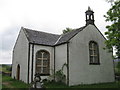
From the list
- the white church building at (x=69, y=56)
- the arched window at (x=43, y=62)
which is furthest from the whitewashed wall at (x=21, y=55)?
the arched window at (x=43, y=62)

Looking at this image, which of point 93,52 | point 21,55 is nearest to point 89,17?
point 93,52

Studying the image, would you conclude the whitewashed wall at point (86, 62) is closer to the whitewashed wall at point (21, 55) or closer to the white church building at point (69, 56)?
the white church building at point (69, 56)

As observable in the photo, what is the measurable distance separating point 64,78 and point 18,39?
9867 millimetres

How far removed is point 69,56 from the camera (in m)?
16.1

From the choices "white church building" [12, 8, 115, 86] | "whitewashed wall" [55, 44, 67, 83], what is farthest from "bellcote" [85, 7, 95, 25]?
"whitewashed wall" [55, 44, 67, 83]

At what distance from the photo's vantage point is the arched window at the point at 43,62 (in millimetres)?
17227

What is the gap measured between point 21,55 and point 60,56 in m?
5.80

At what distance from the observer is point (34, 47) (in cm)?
1722

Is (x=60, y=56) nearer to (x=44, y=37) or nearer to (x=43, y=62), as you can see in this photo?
(x=43, y=62)

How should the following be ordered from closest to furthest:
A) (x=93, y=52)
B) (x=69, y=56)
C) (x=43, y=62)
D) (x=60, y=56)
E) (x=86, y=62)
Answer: (x=69, y=56) → (x=86, y=62) → (x=60, y=56) → (x=43, y=62) → (x=93, y=52)

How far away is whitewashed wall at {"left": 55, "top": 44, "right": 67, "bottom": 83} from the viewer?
16625 millimetres

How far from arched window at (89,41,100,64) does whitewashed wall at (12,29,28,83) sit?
8.64 meters

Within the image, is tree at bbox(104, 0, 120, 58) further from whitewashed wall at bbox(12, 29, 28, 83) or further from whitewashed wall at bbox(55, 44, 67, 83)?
whitewashed wall at bbox(12, 29, 28, 83)

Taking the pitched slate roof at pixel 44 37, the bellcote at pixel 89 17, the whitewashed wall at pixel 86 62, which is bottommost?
the whitewashed wall at pixel 86 62
